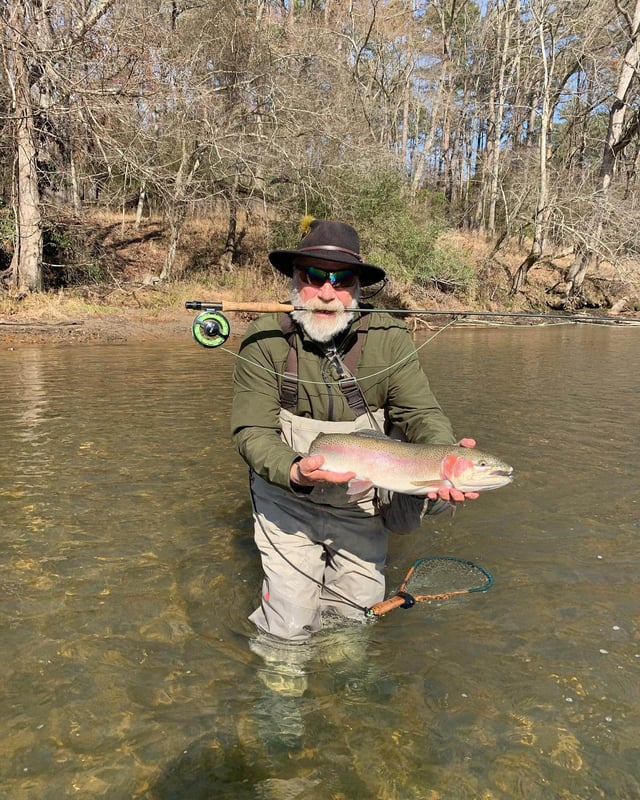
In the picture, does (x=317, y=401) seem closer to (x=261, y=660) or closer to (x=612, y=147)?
(x=261, y=660)

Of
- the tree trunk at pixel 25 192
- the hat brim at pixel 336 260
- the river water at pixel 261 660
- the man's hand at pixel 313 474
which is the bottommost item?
the river water at pixel 261 660

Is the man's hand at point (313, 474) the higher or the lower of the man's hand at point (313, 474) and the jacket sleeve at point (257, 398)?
the lower

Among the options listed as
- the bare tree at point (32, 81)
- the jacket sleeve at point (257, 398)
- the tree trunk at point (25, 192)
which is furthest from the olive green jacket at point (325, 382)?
the tree trunk at point (25, 192)

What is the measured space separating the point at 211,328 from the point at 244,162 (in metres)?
17.7

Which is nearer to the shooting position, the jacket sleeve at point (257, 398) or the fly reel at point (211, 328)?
the jacket sleeve at point (257, 398)

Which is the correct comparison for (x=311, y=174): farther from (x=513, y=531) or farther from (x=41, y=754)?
(x=41, y=754)

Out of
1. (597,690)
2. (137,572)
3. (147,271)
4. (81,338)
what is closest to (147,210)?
(147,271)

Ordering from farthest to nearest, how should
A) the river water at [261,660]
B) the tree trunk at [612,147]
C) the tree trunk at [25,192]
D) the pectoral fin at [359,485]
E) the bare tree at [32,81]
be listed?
1. the tree trunk at [612,147]
2. the tree trunk at [25,192]
3. the bare tree at [32,81]
4. the pectoral fin at [359,485]
5. the river water at [261,660]

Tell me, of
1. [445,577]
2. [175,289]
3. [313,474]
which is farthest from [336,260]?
[175,289]

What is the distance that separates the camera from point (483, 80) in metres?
44.2

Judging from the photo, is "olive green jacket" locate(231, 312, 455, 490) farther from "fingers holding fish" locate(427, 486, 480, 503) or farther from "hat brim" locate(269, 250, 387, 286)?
"fingers holding fish" locate(427, 486, 480, 503)

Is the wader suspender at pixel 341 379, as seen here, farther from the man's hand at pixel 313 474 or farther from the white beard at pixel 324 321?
the man's hand at pixel 313 474

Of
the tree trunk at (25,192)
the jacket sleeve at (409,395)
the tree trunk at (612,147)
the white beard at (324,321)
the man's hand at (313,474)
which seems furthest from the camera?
the tree trunk at (612,147)

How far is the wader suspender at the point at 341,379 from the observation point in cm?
367
